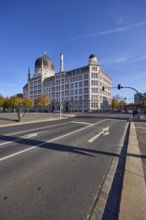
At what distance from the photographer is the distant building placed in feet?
339

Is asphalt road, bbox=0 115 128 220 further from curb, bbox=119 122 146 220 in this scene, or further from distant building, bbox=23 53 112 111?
distant building, bbox=23 53 112 111

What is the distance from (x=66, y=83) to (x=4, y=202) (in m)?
118

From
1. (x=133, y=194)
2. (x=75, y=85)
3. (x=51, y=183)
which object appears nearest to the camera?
(x=133, y=194)

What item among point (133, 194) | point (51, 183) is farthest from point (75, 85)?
point (133, 194)

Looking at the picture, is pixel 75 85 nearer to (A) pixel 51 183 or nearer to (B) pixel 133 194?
(A) pixel 51 183

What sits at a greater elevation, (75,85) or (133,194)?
(75,85)

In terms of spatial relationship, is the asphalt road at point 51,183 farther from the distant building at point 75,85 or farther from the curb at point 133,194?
the distant building at point 75,85

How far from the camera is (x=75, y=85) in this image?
112 meters

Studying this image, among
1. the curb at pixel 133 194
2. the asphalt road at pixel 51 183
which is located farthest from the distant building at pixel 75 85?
the curb at pixel 133 194

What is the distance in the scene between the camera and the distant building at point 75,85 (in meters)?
103

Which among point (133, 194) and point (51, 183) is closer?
point (133, 194)

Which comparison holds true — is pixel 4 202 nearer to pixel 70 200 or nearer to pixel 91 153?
pixel 70 200

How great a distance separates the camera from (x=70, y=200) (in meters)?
3.40

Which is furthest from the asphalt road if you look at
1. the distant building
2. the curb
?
the distant building
